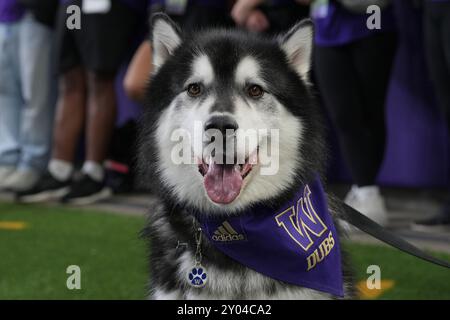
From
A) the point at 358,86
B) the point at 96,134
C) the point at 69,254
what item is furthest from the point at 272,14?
the point at 69,254

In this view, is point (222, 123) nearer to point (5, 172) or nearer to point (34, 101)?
point (34, 101)

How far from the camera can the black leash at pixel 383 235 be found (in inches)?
84.9

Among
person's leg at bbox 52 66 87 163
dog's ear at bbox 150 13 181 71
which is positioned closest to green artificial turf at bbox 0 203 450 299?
person's leg at bbox 52 66 87 163

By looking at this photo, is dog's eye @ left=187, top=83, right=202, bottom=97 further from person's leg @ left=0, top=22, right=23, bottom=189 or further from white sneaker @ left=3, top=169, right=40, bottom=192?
person's leg @ left=0, top=22, right=23, bottom=189

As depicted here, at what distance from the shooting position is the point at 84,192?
5.13 metres

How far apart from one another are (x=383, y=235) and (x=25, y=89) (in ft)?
13.4

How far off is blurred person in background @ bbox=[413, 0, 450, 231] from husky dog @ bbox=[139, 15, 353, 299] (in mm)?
1822

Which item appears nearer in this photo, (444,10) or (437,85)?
(444,10)

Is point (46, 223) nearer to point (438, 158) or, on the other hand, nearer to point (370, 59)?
point (370, 59)

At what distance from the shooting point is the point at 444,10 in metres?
3.65

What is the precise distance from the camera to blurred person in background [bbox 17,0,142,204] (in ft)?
15.9

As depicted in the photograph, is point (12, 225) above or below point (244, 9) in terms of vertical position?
below

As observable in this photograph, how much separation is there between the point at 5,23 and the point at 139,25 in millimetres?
1167
